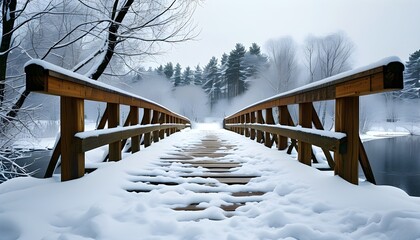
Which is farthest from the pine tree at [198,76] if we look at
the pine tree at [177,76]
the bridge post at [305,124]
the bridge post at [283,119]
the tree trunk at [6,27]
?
the bridge post at [305,124]

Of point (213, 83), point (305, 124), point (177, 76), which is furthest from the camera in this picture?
point (177, 76)

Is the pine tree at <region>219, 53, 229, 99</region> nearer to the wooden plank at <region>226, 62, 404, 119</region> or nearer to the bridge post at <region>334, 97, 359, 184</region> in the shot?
the wooden plank at <region>226, 62, 404, 119</region>

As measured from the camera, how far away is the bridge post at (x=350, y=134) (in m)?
2.32

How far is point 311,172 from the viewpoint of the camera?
2.90 m

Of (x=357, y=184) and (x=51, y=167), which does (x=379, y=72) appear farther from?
(x=51, y=167)

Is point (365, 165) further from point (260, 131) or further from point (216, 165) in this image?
point (260, 131)

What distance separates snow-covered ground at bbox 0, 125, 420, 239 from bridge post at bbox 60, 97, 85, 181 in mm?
131

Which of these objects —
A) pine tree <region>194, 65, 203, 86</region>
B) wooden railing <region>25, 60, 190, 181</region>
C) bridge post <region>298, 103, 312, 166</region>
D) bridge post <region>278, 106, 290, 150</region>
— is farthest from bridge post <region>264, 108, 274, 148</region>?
pine tree <region>194, 65, 203, 86</region>

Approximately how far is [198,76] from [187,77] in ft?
7.96

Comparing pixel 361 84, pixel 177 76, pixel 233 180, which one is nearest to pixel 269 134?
pixel 233 180

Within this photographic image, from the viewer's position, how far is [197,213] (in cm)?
195

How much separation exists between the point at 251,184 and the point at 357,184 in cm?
91

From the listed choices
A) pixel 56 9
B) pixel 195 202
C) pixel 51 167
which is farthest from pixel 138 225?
pixel 56 9

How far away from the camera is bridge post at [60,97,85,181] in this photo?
2369 millimetres
